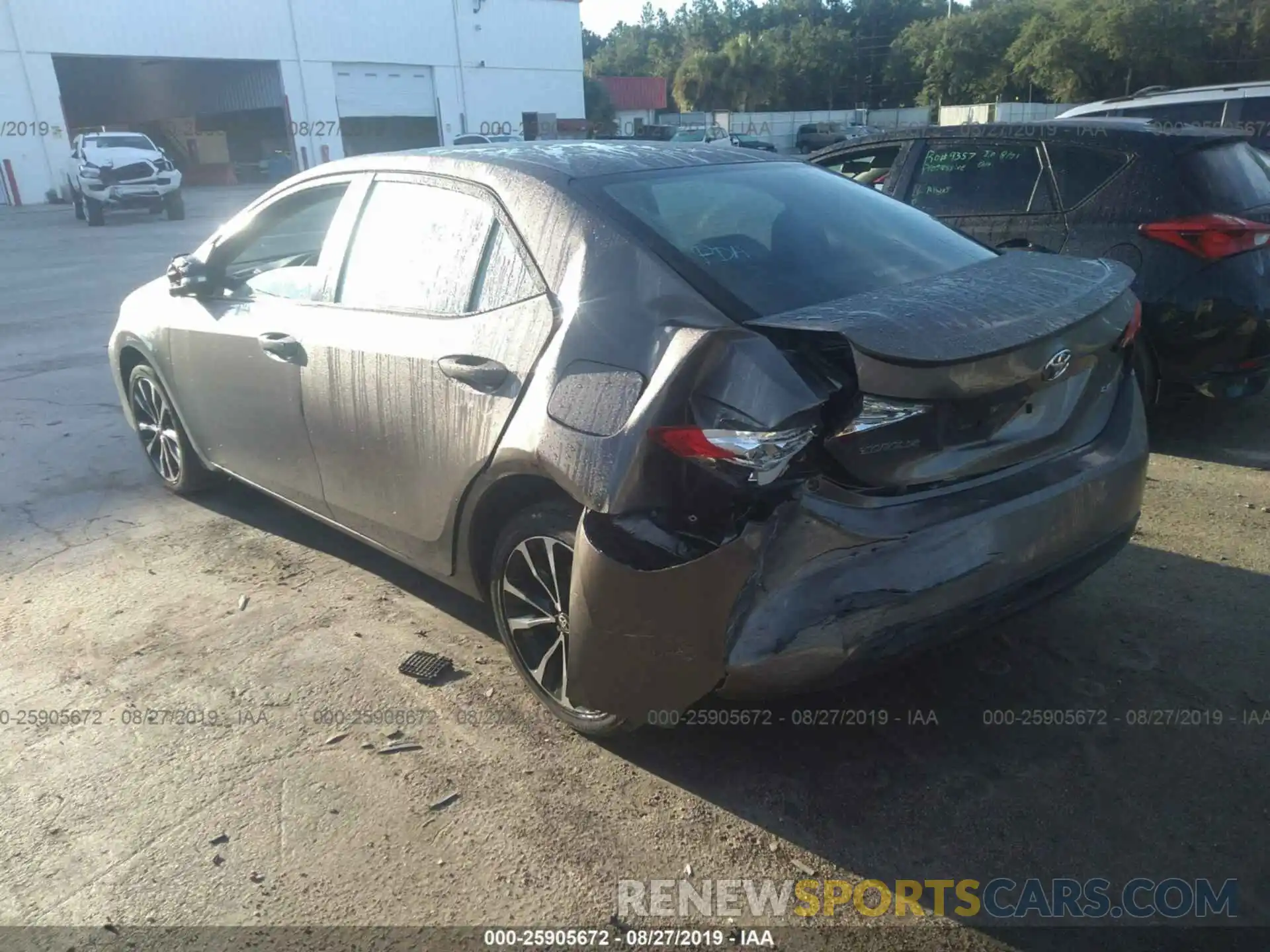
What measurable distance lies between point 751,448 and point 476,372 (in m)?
0.98

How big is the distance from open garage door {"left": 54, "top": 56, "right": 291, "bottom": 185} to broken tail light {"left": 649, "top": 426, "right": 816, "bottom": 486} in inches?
1620

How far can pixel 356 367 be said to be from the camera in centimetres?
334

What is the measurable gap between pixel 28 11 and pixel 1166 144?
37796 millimetres

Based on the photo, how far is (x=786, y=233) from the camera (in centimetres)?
308

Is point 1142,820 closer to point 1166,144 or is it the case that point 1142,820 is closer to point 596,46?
point 1166,144

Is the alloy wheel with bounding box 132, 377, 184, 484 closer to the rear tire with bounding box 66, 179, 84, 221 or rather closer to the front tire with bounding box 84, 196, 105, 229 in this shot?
the front tire with bounding box 84, 196, 105, 229

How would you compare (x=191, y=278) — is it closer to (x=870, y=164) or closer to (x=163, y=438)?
(x=163, y=438)

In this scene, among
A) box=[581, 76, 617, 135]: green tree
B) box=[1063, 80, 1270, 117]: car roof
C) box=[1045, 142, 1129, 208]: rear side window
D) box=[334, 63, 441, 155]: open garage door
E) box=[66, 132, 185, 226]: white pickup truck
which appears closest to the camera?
box=[1045, 142, 1129, 208]: rear side window

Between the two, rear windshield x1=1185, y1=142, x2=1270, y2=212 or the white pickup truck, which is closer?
rear windshield x1=1185, y1=142, x2=1270, y2=212

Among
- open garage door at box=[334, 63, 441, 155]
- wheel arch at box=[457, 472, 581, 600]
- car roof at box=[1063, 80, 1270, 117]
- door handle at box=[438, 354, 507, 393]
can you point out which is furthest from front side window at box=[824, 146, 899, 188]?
open garage door at box=[334, 63, 441, 155]

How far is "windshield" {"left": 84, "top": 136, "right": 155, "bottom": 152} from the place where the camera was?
23.6m

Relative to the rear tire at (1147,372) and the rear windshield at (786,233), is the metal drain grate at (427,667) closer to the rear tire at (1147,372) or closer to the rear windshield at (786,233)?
the rear windshield at (786,233)

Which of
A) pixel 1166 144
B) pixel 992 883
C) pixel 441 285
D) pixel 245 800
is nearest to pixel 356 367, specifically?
pixel 441 285

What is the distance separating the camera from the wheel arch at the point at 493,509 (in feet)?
9.05
